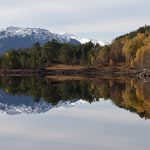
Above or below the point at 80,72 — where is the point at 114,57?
above

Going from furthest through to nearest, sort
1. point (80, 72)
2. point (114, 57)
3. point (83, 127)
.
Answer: point (114, 57), point (80, 72), point (83, 127)

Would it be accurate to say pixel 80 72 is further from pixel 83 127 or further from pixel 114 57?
pixel 83 127

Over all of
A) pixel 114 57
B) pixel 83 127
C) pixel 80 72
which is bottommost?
pixel 80 72

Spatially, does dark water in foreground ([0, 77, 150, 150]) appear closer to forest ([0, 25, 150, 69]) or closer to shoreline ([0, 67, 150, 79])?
forest ([0, 25, 150, 69])

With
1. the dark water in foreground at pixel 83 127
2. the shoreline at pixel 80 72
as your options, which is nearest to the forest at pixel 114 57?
the shoreline at pixel 80 72

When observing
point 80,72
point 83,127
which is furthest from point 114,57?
point 83,127

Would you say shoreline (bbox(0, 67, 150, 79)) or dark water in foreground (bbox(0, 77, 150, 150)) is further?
shoreline (bbox(0, 67, 150, 79))

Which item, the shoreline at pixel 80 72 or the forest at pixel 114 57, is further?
the shoreline at pixel 80 72

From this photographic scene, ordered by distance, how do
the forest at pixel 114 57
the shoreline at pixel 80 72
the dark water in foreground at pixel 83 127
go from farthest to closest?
the shoreline at pixel 80 72
the forest at pixel 114 57
the dark water in foreground at pixel 83 127

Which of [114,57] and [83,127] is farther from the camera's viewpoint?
[114,57]

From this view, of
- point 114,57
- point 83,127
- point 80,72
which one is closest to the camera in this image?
point 83,127

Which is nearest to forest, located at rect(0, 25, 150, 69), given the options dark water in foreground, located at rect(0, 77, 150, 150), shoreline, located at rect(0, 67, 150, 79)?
shoreline, located at rect(0, 67, 150, 79)

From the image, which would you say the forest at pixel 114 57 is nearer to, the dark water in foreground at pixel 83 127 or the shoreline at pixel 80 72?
the shoreline at pixel 80 72

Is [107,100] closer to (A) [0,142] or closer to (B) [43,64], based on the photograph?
(A) [0,142]
